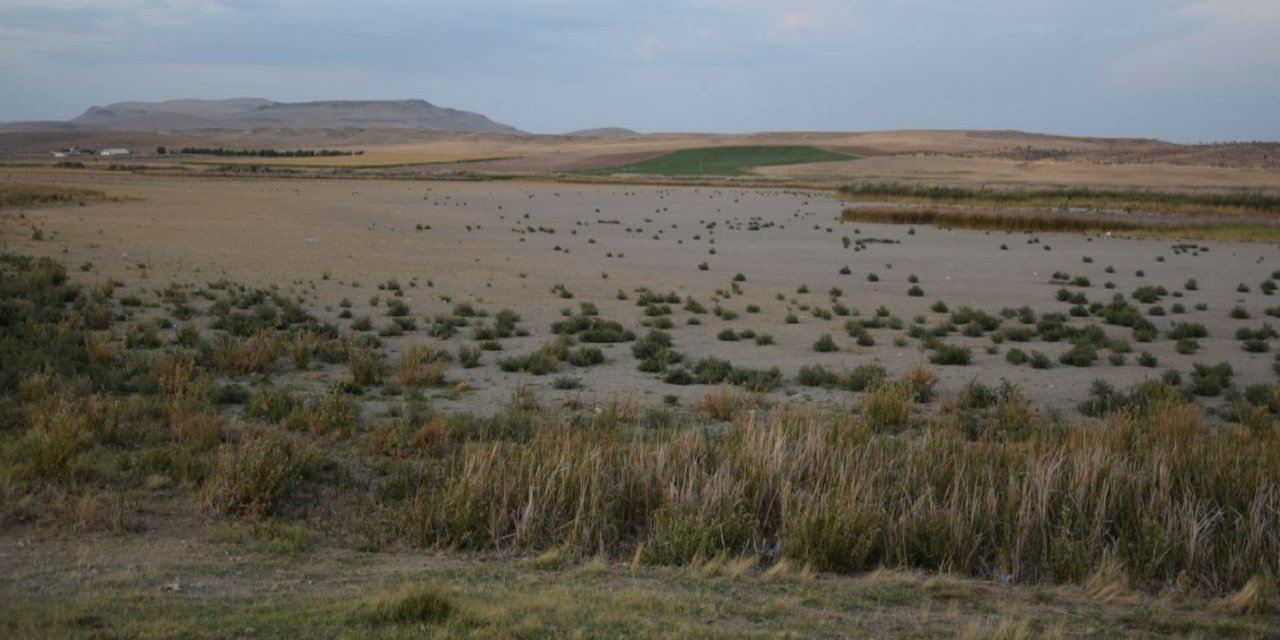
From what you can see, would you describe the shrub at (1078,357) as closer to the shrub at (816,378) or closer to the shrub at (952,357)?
the shrub at (952,357)

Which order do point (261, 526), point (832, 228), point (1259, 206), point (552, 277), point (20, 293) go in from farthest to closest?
point (1259, 206) → point (832, 228) → point (552, 277) → point (20, 293) → point (261, 526)

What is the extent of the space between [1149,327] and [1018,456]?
13.9 meters

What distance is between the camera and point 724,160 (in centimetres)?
14662

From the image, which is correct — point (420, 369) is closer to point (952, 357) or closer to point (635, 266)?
point (952, 357)

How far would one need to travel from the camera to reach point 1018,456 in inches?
427

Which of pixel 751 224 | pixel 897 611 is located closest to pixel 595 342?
pixel 897 611

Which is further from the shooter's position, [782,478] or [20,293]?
[20,293]

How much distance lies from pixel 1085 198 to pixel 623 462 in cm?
7016

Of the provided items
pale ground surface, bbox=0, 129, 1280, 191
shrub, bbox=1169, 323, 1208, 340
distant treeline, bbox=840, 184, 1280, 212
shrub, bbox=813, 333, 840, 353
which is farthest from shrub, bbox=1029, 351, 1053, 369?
pale ground surface, bbox=0, 129, 1280, 191

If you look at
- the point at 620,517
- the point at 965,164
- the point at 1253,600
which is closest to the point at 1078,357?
the point at 1253,600

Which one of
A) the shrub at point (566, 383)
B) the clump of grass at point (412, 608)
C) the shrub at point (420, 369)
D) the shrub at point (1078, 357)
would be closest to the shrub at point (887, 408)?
the shrub at point (566, 383)

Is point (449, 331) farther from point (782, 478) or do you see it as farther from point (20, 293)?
point (782, 478)

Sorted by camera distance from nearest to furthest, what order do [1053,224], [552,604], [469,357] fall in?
[552,604] → [469,357] → [1053,224]

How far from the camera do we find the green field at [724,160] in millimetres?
132375
